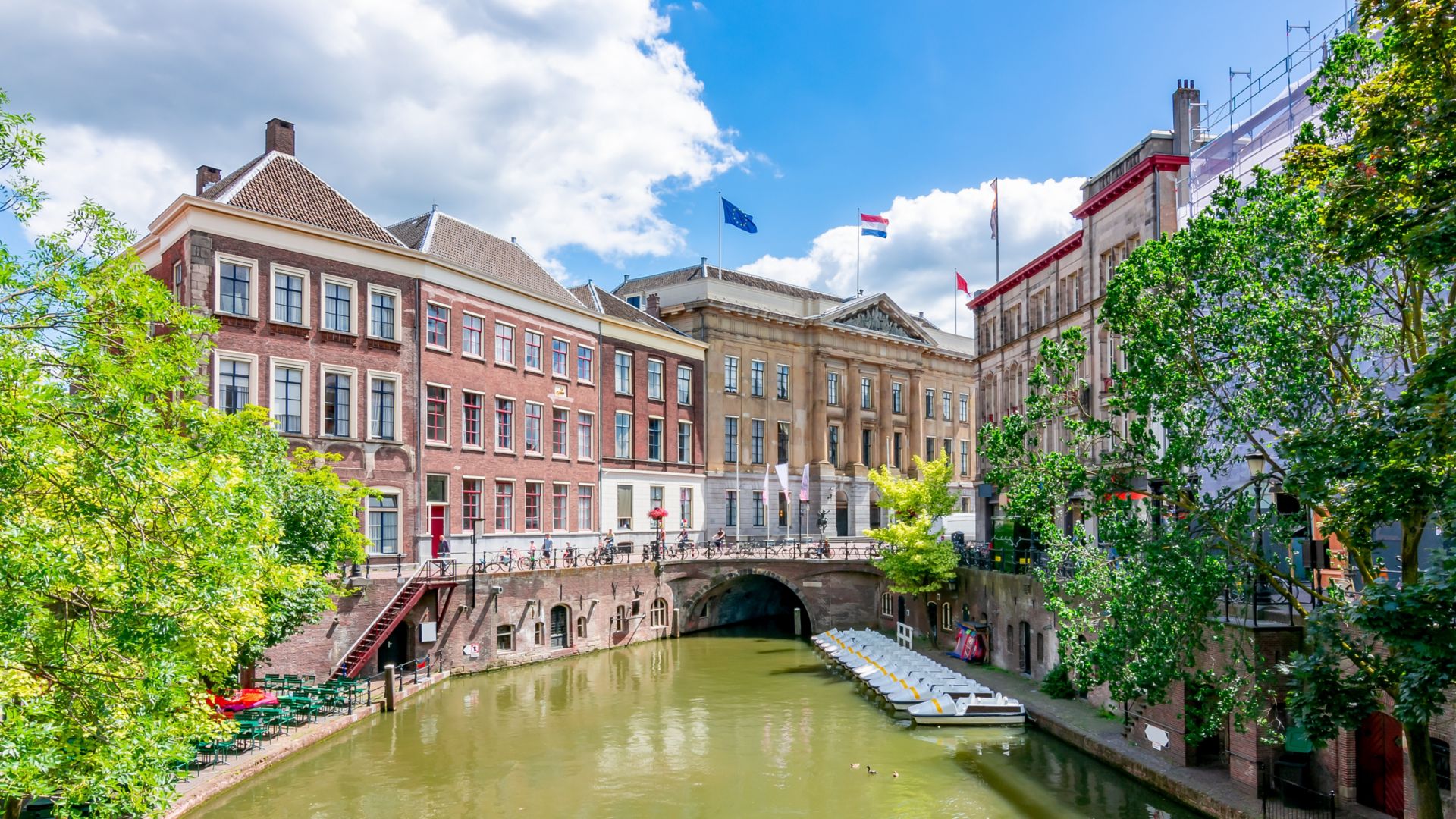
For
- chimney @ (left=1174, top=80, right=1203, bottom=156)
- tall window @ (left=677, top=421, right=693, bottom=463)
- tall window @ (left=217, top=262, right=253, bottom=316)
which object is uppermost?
chimney @ (left=1174, top=80, right=1203, bottom=156)

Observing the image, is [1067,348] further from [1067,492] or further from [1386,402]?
[1386,402]

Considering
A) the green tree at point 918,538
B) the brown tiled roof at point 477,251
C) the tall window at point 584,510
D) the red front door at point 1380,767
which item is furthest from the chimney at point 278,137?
the red front door at point 1380,767

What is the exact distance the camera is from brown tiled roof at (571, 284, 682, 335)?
2012 inches

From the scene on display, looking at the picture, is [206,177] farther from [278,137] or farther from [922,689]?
[922,689]

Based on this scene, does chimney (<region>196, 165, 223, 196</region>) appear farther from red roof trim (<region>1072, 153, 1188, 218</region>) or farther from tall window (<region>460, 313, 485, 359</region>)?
red roof trim (<region>1072, 153, 1188, 218</region>)

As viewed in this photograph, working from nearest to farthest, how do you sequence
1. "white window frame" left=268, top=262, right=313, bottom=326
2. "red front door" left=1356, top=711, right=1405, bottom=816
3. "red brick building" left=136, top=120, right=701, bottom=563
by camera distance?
"red front door" left=1356, top=711, right=1405, bottom=816 → "red brick building" left=136, top=120, right=701, bottom=563 → "white window frame" left=268, top=262, right=313, bottom=326

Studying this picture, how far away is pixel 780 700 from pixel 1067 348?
1781cm

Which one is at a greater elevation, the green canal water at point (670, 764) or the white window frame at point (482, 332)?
the white window frame at point (482, 332)

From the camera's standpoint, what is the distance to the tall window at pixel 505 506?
4206 centimetres

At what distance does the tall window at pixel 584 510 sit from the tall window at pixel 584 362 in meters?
4.98

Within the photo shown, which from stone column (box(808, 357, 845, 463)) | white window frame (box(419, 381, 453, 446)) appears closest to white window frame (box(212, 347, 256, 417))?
white window frame (box(419, 381, 453, 446))

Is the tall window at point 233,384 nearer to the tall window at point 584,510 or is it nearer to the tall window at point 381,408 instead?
the tall window at point 381,408

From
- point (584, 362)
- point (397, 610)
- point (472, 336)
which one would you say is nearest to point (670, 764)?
point (397, 610)

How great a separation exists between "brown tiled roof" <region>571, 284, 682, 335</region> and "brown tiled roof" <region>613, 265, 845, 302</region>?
18.3 feet
